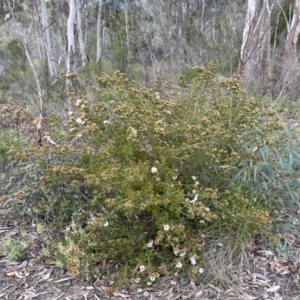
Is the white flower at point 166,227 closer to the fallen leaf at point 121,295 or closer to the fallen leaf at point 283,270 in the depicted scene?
the fallen leaf at point 121,295

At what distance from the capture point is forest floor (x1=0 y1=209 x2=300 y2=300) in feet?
6.73

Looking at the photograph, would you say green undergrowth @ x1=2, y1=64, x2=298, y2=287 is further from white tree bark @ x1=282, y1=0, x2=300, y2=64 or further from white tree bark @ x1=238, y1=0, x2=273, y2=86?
white tree bark @ x1=282, y1=0, x2=300, y2=64

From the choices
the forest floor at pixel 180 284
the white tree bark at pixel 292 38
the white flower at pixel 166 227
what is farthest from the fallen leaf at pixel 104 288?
the white tree bark at pixel 292 38

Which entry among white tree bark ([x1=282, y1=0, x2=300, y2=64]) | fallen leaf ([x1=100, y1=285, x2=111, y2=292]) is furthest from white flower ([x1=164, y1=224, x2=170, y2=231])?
white tree bark ([x1=282, y1=0, x2=300, y2=64])

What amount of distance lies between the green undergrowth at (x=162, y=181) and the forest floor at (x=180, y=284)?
78 mm

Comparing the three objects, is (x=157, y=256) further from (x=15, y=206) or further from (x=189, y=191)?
(x=15, y=206)

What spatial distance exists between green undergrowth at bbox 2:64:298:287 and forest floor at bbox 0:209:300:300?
0.08 metres

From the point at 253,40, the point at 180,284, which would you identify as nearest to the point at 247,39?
the point at 253,40

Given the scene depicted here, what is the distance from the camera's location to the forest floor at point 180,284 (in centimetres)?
205

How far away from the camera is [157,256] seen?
213 cm

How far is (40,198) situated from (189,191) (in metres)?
1.24

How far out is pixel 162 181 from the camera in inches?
80.7

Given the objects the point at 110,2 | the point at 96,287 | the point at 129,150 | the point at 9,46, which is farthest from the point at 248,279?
the point at 110,2

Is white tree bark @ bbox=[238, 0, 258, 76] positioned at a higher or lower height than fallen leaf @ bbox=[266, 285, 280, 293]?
higher
